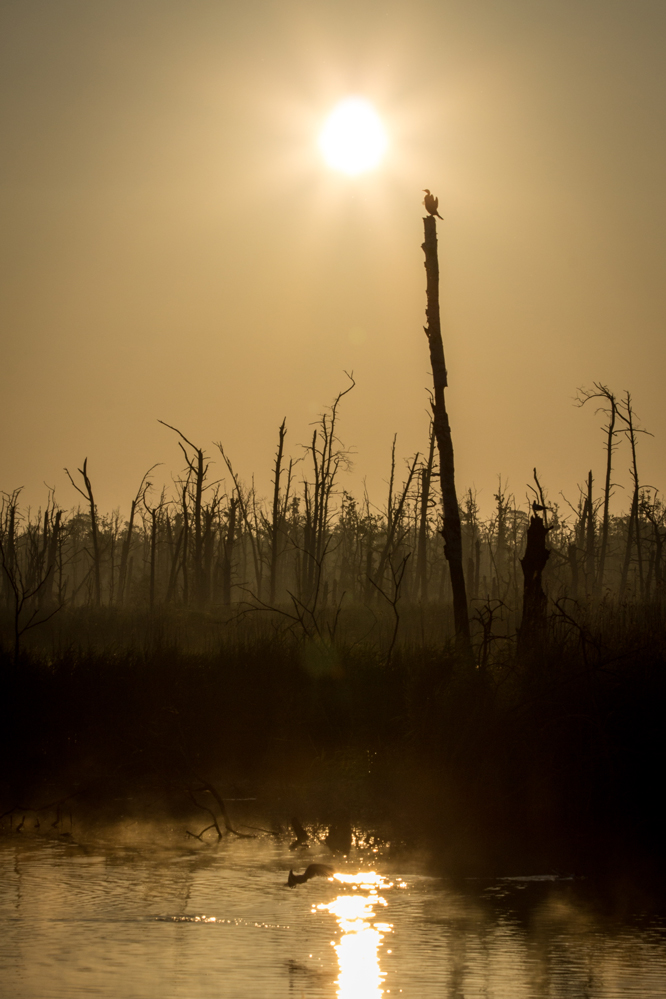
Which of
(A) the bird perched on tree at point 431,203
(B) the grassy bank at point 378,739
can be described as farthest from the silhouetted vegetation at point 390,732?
(A) the bird perched on tree at point 431,203

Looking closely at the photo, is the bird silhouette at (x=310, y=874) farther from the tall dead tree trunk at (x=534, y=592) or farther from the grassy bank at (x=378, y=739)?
the tall dead tree trunk at (x=534, y=592)

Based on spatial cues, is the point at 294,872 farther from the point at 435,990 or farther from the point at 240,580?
the point at 240,580

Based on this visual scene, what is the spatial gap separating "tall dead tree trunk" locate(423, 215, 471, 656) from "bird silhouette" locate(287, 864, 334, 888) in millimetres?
7232

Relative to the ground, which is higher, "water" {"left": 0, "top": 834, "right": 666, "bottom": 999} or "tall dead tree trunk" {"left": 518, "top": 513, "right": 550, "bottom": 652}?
"tall dead tree trunk" {"left": 518, "top": 513, "right": 550, "bottom": 652}

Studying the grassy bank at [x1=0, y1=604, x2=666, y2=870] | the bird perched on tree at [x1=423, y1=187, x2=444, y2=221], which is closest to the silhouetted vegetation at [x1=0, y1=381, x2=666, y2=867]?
the grassy bank at [x1=0, y1=604, x2=666, y2=870]

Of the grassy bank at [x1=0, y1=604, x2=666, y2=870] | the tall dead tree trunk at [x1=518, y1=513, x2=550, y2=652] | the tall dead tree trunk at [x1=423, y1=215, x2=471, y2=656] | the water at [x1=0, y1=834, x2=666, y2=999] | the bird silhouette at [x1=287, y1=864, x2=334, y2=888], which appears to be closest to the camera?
the water at [x1=0, y1=834, x2=666, y2=999]

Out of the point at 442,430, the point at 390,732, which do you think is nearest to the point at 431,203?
the point at 442,430

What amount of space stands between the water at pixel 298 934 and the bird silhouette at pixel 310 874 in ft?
0.29

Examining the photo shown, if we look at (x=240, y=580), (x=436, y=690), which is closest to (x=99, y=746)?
(x=436, y=690)

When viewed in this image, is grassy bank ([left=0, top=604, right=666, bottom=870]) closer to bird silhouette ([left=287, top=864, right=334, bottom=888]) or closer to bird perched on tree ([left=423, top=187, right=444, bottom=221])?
bird silhouette ([left=287, top=864, right=334, bottom=888])

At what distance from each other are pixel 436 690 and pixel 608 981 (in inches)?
218

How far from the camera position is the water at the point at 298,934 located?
5023mm

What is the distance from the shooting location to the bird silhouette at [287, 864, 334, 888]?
715cm

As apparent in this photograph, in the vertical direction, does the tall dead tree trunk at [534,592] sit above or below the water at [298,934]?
above
